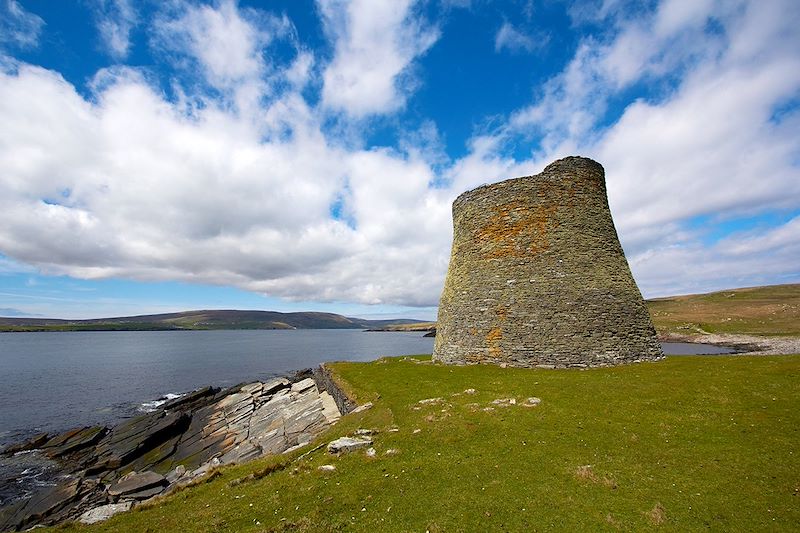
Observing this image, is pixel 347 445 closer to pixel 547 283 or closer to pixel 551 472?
pixel 551 472

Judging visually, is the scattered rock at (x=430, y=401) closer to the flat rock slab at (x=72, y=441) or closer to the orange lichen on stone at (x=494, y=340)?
the orange lichen on stone at (x=494, y=340)

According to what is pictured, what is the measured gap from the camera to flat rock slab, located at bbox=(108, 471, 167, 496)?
62.9ft

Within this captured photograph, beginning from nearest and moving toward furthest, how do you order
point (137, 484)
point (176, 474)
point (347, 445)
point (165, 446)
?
point (347, 445)
point (137, 484)
point (176, 474)
point (165, 446)

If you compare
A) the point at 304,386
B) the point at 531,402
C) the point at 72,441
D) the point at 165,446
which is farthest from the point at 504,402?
the point at 72,441

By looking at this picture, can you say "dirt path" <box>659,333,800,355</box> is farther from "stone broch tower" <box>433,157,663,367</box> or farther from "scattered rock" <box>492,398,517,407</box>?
"scattered rock" <box>492,398,517,407</box>

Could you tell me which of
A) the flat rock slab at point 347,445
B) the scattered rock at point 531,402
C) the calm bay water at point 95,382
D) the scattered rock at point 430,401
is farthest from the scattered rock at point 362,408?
the calm bay water at point 95,382

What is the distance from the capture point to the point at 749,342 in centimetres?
6962

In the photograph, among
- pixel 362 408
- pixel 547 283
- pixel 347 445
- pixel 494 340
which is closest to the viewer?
pixel 347 445

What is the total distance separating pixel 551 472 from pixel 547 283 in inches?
670

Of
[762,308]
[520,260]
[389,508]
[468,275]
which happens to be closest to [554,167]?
[520,260]

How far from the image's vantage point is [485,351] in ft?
89.2

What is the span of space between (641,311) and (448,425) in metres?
19.3

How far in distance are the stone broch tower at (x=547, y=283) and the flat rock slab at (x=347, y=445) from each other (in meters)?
14.7

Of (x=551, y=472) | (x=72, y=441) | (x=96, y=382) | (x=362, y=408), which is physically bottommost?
(x=72, y=441)
